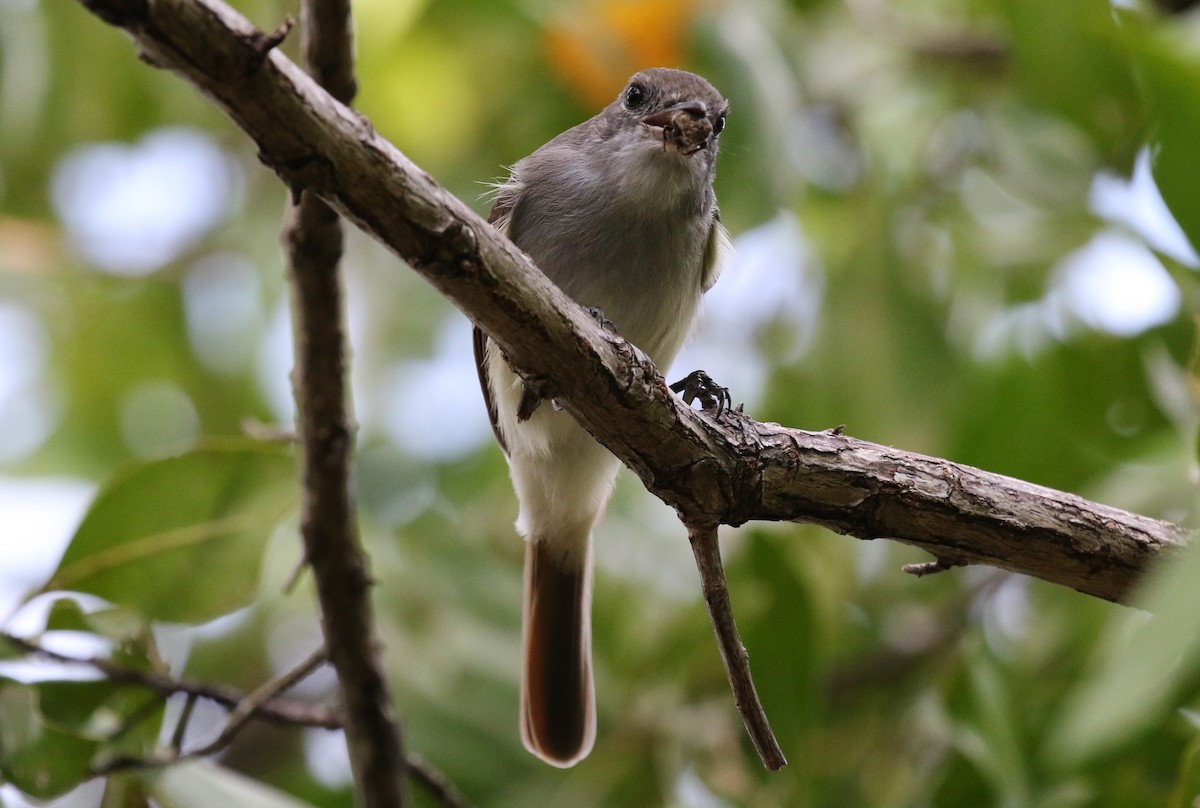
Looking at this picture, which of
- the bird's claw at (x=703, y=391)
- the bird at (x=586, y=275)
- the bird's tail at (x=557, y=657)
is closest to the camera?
the bird's claw at (x=703, y=391)

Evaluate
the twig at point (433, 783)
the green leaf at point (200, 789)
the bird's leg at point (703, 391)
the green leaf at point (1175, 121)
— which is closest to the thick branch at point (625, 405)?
the bird's leg at point (703, 391)

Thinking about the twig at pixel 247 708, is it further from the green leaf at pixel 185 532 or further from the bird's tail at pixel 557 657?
the bird's tail at pixel 557 657

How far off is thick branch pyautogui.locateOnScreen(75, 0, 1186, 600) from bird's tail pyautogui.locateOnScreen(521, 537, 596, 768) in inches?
48.0

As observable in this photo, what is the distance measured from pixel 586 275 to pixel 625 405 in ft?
3.03

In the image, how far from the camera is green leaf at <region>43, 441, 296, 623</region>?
2.74 m

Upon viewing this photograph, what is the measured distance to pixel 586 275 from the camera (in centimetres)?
293

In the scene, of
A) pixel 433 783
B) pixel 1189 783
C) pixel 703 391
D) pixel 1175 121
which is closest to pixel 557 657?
pixel 433 783

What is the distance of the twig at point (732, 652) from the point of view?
2143 millimetres

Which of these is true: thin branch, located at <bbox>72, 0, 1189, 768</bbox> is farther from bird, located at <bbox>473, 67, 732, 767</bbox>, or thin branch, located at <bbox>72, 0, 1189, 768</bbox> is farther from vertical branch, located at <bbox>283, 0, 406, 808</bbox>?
bird, located at <bbox>473, 67, 732, 767</bbox>

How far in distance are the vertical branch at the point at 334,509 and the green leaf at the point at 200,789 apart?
0.88ft

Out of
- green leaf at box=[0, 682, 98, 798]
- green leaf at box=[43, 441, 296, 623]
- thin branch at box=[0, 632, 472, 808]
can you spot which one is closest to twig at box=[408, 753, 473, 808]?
thin branch at box=[0, 632, 472, 808]

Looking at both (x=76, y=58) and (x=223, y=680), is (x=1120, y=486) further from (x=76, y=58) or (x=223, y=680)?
(x=76, y=58)

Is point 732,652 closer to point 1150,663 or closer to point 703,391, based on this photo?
point 703,391

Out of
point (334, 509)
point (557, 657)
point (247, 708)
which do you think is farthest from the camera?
point (557, 657)
